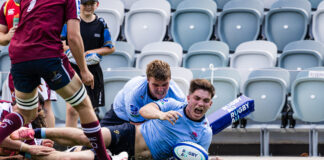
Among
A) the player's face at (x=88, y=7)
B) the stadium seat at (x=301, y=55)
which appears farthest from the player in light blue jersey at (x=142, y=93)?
the stadium seat at (x=301, y=55)

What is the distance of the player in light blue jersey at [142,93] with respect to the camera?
548cm

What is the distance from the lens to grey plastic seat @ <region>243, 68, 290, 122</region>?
7.39 m

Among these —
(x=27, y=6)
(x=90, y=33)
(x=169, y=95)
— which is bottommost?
(x=169, y=95)

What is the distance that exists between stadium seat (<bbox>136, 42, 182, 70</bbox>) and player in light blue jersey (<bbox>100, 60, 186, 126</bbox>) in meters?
2.15

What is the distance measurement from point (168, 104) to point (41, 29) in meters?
1.40

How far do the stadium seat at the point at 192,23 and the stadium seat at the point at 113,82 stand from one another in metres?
1.53

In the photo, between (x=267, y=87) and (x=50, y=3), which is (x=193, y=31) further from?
(x=50, y=3)

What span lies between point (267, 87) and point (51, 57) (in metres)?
3.65

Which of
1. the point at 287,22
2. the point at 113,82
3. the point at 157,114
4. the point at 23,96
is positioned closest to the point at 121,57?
the point at 113,82

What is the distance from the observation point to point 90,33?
6621mm

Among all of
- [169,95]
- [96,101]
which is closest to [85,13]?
[96,101]

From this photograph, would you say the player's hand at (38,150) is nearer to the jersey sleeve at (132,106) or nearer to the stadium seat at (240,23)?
the jersey sleeve at (132,106)

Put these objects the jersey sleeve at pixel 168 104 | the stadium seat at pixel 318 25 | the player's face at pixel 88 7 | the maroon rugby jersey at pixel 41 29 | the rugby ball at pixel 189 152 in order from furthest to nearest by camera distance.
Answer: the stadium seat at pixel 318 25
the player's face at pixel 88 7
the jersey sleeve at pixel 168 104
the rugby ball at pixel 189 152
the maroon rugby jersey at pixel 41 29

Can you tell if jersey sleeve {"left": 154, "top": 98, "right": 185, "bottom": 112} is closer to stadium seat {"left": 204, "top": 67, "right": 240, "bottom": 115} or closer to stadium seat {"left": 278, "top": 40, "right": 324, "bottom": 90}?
stadium seat {"left": 204, "top": 67, "right": 240, "bottom": 115}
